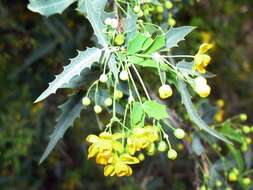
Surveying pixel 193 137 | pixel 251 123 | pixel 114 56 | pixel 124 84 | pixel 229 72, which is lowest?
pixel 251 123

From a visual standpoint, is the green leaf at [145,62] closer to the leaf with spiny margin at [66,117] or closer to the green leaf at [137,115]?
the green leaf at [137,115]

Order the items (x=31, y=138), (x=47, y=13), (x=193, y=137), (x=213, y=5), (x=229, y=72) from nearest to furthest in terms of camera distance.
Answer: (x=47, y=13)
(x=193, y=137)
(x=31, y=138)
(x=213, y=5)
(x=229, y=72)

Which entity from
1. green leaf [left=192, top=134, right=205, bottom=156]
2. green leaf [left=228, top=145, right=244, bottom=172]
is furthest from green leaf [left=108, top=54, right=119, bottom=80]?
green leaf [left=228, top=145, right=244, bottom=172]

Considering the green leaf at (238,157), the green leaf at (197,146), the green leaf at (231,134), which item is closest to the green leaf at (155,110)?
the green leaf at (197,146)

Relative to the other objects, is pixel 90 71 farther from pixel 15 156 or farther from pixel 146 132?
pixel 15 156

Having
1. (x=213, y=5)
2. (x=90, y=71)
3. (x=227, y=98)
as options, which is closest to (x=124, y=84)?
(x=90, y=71)

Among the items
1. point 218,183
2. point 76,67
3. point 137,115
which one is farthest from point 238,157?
point 76,67
